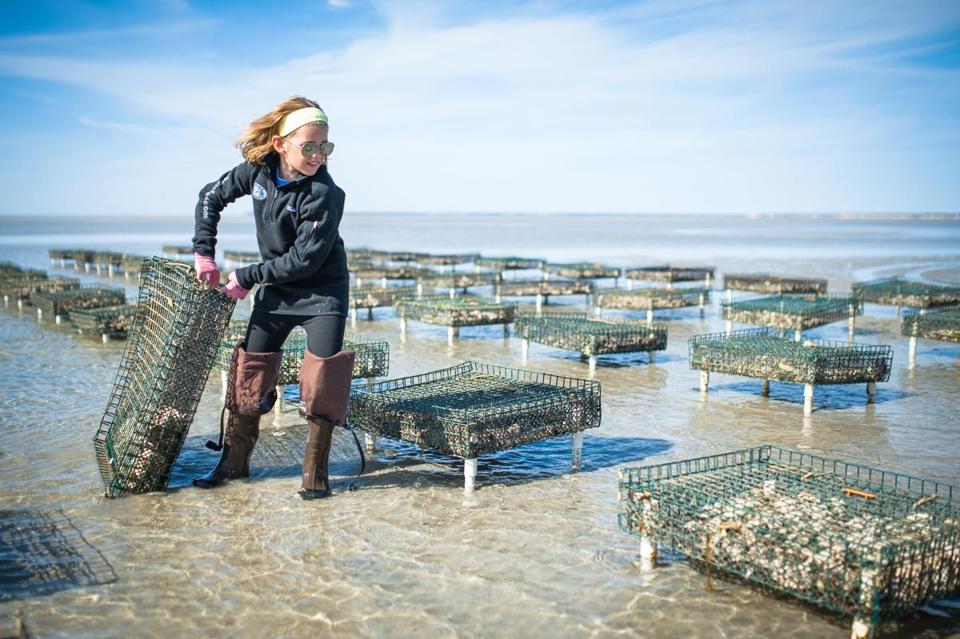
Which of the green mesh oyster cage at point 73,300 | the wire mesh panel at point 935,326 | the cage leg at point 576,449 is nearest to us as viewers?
the cage leg at point 576,449

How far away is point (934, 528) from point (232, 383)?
6.54 m

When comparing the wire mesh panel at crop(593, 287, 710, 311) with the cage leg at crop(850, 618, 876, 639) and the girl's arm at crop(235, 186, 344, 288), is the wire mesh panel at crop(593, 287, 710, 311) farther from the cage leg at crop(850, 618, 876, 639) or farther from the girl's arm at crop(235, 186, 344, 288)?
the cage leg at crop(850, 618, 876, 639)

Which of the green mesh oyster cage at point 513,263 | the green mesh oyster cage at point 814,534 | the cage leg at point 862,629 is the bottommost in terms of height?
the cage leg at point 862,629

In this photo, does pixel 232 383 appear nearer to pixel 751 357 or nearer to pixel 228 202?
pixel 228 202

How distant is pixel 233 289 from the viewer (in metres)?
7.96

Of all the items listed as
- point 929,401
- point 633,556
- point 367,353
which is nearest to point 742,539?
point 633,556

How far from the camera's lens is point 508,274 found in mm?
50531

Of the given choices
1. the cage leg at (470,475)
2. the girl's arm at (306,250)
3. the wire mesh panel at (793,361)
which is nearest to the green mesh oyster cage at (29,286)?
the wire mesh panel at (793,361)

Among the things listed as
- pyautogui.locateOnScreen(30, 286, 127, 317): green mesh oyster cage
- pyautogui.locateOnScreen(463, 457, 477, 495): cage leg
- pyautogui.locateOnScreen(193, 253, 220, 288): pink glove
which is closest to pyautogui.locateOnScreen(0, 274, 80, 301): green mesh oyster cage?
pyautogui.locateOnScreen(30, 286, 127, 317): green mesh oyster cage

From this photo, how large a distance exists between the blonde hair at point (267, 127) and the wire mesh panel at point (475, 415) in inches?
127

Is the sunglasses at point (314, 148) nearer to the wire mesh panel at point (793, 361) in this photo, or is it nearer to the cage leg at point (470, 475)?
the cage leg at point (470, 475)

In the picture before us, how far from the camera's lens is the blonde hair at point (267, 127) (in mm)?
7941

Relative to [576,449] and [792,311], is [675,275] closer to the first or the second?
[792,311]

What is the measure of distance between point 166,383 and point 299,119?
297cm
